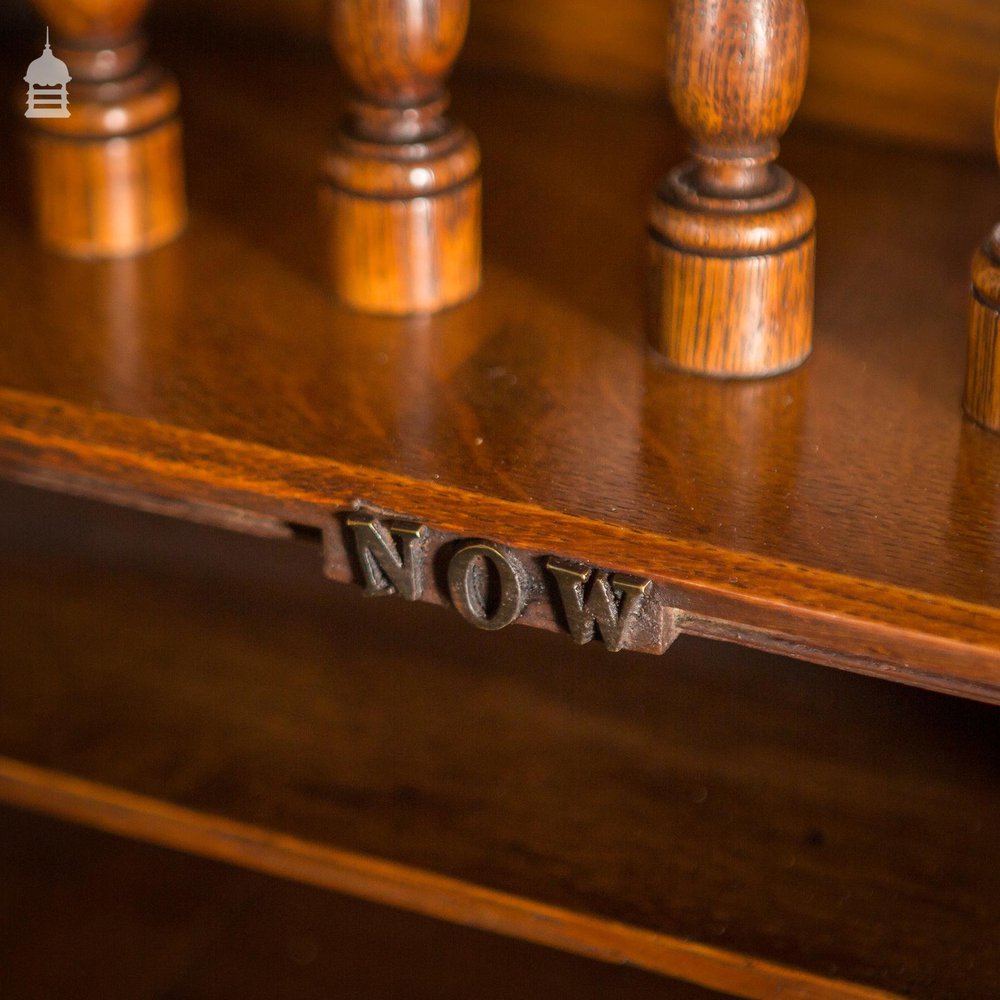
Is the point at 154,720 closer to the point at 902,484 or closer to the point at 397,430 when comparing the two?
the point at 397,430

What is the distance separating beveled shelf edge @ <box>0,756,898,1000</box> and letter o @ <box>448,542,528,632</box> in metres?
0.16

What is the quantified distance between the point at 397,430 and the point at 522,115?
0.40 meters

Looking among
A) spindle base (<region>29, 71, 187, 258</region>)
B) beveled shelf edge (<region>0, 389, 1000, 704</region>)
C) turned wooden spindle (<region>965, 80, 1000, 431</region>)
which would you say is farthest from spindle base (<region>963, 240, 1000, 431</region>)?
spindle base (<region>29, 71, 187, 258</region>)

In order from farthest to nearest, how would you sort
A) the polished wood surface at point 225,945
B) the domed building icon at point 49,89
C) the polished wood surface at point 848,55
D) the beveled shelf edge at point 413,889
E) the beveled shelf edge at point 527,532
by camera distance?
the polished wood surface at point 225,945
the polished wood surface at point 848,55
the domed building icon at point 49,89
the beveled shelf edge at point 413,889
the beveled shelf edge at point 527,532

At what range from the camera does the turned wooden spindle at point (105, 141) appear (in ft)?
2.77

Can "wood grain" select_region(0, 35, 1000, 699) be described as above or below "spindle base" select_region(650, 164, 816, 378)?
below

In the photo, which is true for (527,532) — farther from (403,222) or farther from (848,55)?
(848,55)

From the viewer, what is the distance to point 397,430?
28.3 inches

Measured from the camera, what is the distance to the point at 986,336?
26.3 inches

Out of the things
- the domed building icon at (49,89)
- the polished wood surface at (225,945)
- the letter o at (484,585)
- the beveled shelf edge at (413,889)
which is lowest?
the polished wood surface at (225,945)

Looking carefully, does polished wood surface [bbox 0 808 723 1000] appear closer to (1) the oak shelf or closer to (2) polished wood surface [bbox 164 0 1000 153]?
(1) the oak shelf

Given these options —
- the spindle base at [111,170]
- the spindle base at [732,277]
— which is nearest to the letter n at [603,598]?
the spindle base at [732,277]

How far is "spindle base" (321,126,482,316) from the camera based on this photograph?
0.77 m

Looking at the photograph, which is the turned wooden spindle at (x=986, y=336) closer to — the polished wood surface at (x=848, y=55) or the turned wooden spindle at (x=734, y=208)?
the turned wooden spindle at (x=734, y=208)
